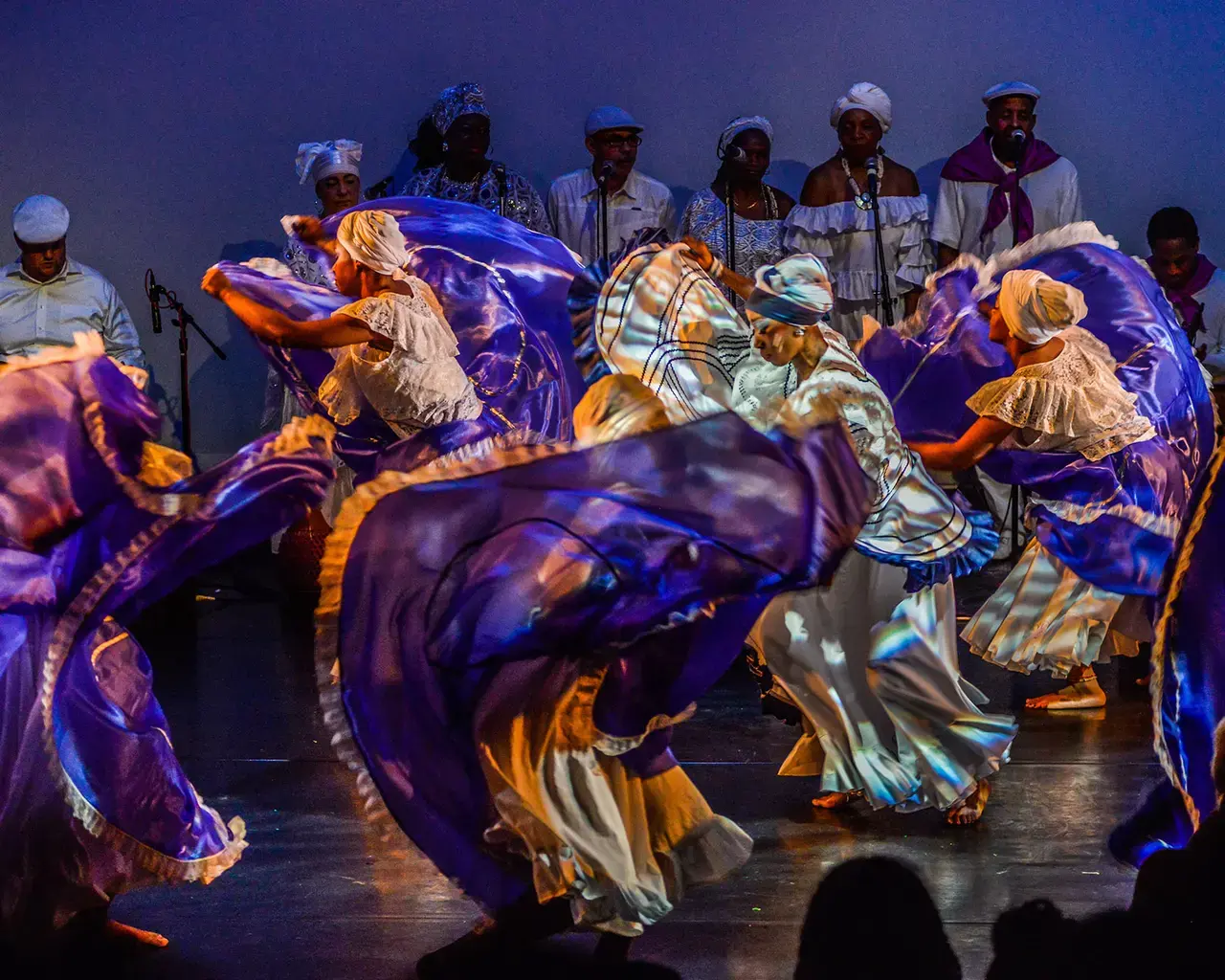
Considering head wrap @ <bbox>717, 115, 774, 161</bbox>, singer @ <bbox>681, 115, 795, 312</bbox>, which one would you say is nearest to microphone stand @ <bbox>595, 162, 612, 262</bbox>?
singer @ <bbox>681, 115, 795, 312</bbox>

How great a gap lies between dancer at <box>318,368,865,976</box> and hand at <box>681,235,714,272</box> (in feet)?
4.37

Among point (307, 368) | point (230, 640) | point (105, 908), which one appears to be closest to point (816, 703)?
point (105, 908)

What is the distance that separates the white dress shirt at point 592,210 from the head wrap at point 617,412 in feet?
15.2

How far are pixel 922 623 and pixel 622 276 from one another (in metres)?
1.21

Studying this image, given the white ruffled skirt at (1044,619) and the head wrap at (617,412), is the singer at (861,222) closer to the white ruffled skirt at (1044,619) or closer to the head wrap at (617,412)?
the white ruffled skirt at (1044,619)

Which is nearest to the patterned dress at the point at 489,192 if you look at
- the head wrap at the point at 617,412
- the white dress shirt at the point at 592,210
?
the white dress shirt at the point at 592,210

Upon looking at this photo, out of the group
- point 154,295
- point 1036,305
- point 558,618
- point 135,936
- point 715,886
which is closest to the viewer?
point 558,618

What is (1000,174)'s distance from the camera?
7609mm

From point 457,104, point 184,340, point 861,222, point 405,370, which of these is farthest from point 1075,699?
point 184,340

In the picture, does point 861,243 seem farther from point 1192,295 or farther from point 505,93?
point 505,93

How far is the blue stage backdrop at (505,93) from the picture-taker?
859cm

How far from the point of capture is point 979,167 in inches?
300

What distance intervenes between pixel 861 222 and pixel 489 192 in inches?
69.2

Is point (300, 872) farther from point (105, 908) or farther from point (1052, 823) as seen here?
point (1052, 823)
